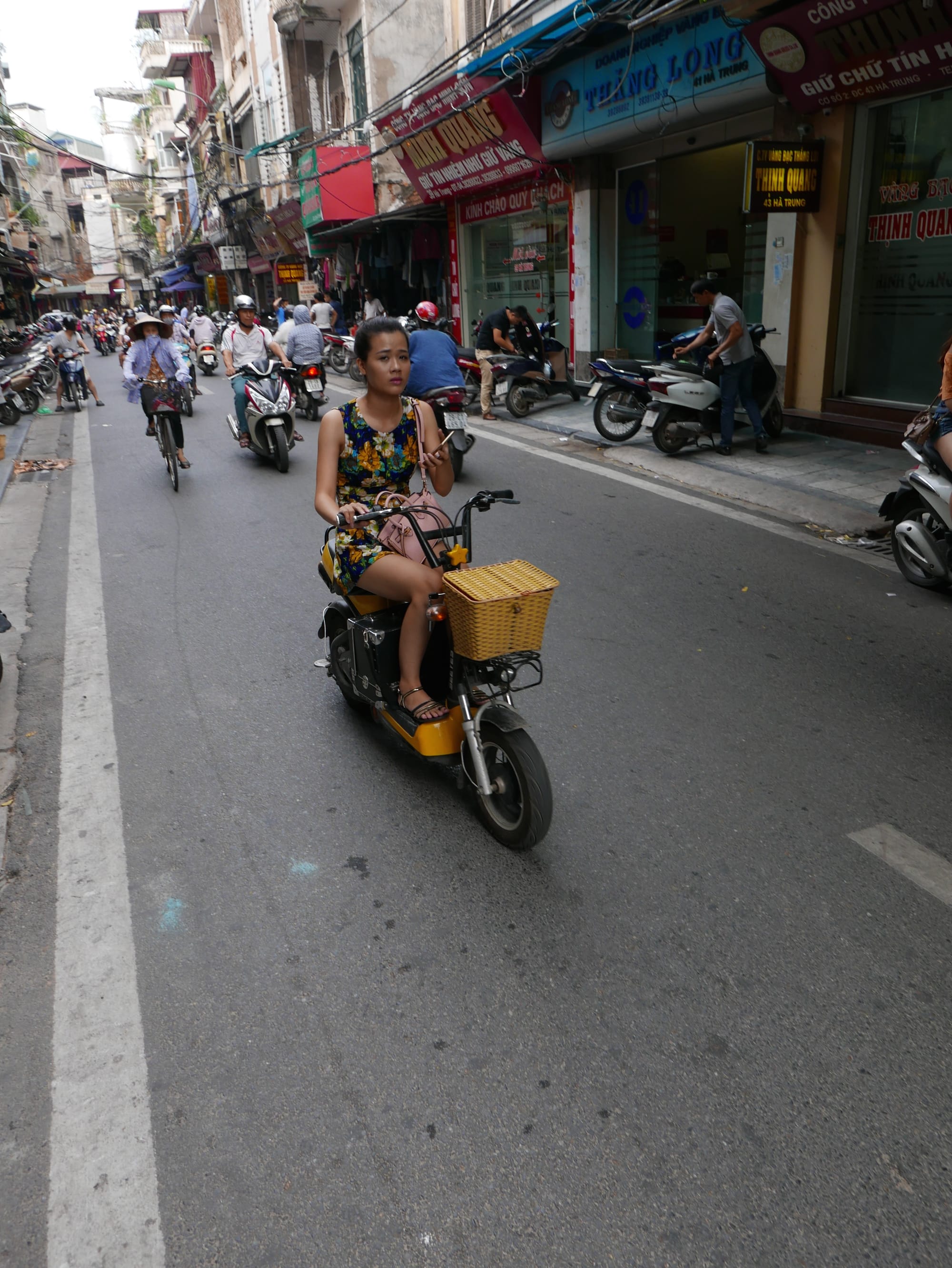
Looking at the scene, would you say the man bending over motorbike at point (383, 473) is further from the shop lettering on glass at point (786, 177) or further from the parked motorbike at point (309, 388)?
the parked motorbike at point (309, 388)

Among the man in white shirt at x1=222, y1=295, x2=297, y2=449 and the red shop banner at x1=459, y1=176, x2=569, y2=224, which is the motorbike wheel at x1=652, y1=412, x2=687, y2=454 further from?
the red shop banner at x1=459, y1=176, x2=569, y2=224

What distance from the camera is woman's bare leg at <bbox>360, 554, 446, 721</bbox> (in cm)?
330

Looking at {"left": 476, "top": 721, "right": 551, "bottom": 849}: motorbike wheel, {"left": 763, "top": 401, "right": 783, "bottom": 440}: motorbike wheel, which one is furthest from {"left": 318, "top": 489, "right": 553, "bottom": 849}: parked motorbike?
{"left": 763, "top": 401, "right": 783, "bottom": 440}: motorbike wheel

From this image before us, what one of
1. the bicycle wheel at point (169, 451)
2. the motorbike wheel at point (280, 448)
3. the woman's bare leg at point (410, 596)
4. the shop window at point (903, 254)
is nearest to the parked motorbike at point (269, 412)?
the motorbike wheel at point (280, 448)

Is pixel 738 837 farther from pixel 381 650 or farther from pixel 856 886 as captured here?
pixel 381 650

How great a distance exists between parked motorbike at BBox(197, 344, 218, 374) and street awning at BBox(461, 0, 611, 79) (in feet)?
30.8

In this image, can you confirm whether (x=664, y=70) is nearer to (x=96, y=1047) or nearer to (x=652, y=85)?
(x=652, y=85)

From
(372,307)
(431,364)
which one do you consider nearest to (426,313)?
(431,364)

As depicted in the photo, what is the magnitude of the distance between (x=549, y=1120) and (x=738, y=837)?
4.59ft

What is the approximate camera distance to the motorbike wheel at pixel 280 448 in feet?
32.9

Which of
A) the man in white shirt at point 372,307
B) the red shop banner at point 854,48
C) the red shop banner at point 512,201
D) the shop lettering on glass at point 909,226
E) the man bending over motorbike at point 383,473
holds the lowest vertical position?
the man bending over motorbike at point 383,473

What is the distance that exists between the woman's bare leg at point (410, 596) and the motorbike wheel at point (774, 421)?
7.91m

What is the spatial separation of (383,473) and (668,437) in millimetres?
6803

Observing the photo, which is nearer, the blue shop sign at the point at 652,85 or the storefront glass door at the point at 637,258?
the blue shop sign at the point at 652,85
